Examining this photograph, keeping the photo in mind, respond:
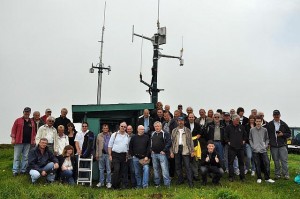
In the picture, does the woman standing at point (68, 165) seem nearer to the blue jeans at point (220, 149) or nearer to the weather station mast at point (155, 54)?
the blue jeans at point (220, 149)

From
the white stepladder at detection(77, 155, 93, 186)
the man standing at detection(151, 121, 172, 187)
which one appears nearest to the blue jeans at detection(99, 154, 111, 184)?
the white stepladder at detection(77, 155, 93, 186)

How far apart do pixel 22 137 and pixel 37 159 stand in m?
1.30

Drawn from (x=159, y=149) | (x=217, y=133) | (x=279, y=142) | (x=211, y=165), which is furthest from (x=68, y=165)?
(x=279, y=142)

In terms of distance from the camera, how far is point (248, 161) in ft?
40.0

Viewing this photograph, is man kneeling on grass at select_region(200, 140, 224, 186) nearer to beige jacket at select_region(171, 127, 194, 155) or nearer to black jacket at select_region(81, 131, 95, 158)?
beige jacket at select_region(171, 127, 194, 155)

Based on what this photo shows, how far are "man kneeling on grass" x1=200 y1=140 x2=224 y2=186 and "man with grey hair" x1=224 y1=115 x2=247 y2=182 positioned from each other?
76 cm

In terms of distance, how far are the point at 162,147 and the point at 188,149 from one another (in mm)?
805

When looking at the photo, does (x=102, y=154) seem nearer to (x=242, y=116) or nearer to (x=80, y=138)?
(x=80, y=138)

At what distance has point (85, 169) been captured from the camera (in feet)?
37.1

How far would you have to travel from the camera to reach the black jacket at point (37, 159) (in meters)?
10.6

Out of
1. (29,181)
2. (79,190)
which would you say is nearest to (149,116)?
(79,190)

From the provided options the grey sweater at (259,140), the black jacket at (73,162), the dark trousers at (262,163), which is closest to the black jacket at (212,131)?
the grey sweater at (259,140)

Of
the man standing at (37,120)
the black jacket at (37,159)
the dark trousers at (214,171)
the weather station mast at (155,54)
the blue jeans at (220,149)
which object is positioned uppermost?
the weather station mast at (155,54)

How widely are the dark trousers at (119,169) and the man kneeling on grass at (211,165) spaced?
94.5 inches
